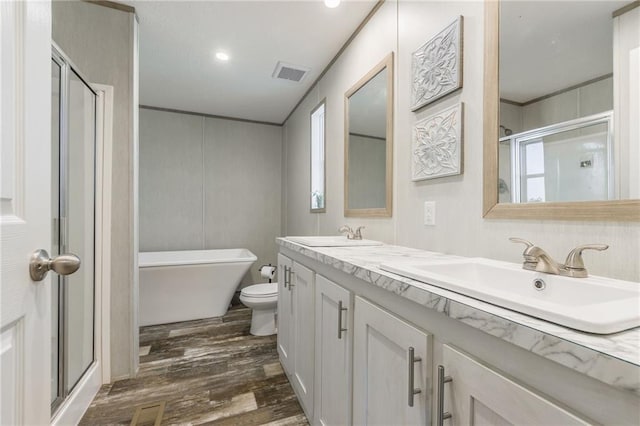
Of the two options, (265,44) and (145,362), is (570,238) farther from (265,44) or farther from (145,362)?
(145,362)

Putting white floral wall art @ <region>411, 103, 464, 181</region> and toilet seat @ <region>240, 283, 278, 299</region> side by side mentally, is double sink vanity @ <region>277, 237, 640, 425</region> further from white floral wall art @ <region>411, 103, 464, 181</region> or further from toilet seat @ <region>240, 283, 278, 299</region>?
toilet seat @ <region>240, 283, 278, 299</region>

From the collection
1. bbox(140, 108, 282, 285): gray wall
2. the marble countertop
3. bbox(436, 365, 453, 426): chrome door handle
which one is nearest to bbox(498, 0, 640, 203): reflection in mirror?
the marble countertop

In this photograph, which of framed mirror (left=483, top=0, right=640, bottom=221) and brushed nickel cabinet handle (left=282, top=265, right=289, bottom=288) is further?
brushed nickel cabinet handle (left=282, top=265, right=289, bottom=288)

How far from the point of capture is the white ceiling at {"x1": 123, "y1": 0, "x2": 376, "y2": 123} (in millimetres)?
1876

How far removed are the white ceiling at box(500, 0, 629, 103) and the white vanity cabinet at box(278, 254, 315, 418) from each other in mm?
1172

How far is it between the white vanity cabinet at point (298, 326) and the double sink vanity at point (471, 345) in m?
0.11

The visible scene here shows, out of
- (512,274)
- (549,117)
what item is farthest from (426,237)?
(549,117)

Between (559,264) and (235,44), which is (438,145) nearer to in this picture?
(559,264)

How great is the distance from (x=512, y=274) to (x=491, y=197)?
324 millimetres

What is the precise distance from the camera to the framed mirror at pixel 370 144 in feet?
5.53

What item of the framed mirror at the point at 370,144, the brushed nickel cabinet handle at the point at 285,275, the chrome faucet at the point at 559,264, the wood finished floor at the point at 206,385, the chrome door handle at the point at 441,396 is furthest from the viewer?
the brushed nickel cabinet handle at the point at 285,275

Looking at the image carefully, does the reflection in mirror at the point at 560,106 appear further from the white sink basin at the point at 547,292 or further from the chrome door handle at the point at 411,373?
Result: the chrome door handle at the point at 411,373

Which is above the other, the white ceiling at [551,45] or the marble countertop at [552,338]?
the white ceiling at [551,45]

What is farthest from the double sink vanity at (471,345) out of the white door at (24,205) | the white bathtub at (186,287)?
the white bathtub at (186,287)
